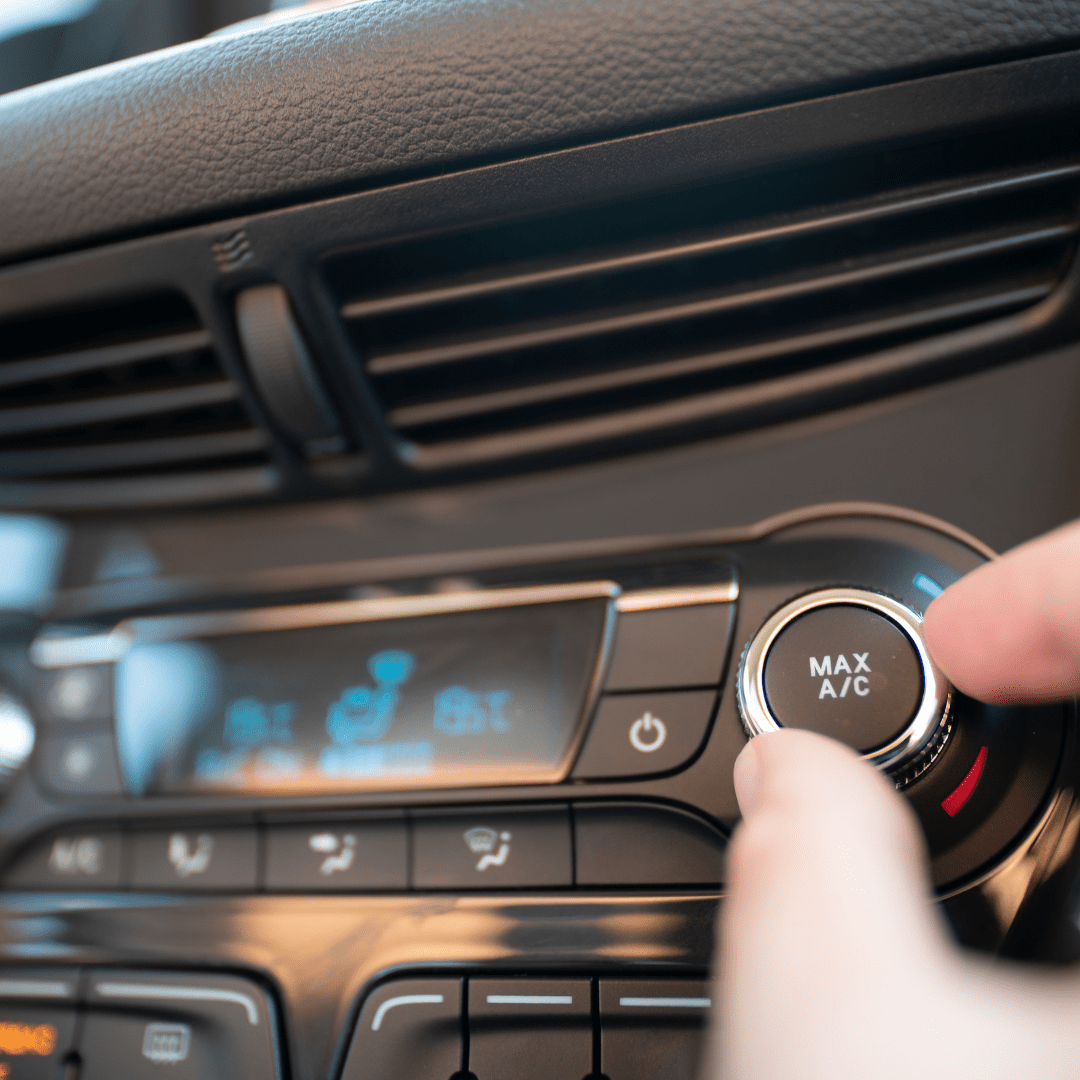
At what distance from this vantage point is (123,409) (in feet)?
1.93

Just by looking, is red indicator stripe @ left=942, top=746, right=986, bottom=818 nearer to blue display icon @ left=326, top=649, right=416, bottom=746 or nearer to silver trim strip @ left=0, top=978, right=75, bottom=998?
blue display icon @ left=326, top=649, right=416, bottom=746

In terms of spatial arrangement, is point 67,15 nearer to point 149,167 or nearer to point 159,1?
point 159,1

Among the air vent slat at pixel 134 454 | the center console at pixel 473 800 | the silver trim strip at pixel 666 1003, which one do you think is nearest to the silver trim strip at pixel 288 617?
the center console at pixel 473 800

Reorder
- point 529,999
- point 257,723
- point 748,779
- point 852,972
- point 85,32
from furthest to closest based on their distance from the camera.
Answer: point 85,32
point 257,723
point 529,999
point 748,779
point 852,972

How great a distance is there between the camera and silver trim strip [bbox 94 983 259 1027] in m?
0.50

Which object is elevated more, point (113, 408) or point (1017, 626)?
point (113, 408)

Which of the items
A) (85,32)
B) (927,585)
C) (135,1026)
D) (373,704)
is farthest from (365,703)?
(85,32)

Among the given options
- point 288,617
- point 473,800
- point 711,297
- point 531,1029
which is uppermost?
point 711,297

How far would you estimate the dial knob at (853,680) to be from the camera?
0.39m

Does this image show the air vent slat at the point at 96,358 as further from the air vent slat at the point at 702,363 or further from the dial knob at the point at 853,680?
the dial knob at the point at 853,680

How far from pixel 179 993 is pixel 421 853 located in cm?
17

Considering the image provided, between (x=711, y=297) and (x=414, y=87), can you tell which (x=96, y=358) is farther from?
(x=711, y=297)

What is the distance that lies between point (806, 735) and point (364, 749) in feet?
0.93

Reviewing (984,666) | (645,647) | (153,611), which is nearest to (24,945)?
(153,611)
